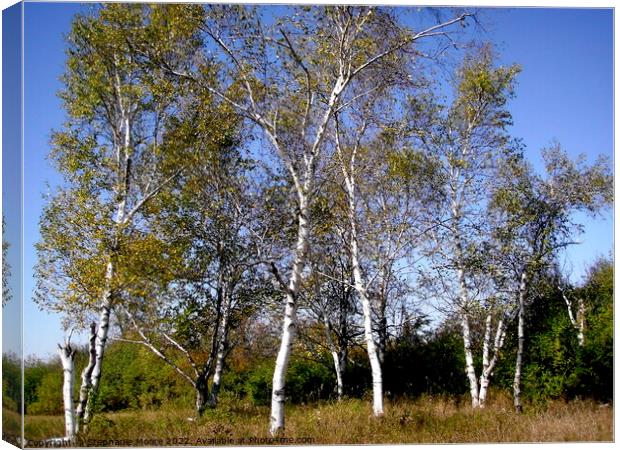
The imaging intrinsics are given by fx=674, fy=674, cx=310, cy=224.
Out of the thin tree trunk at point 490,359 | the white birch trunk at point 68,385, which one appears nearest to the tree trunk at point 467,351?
the thin tree trunk at point 490,359

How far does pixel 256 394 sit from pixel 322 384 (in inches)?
31.6

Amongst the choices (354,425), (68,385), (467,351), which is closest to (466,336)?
(467,351)

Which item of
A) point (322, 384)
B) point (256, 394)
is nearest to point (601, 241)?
point (322, 384)

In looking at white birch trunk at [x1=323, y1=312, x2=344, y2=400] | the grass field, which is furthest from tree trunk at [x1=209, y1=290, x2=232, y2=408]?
white birch trunk at [x1=323, y1=312, x2=344, y2=400]

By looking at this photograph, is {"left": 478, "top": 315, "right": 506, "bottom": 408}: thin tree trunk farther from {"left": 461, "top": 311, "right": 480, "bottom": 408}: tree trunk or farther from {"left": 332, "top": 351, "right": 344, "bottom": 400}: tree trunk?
{"left": 332, "top": 351, "right": 344, "bottom": 400}: tree trunk

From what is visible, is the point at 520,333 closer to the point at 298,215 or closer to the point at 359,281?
the point at 359,281

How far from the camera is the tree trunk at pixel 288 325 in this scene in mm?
7387

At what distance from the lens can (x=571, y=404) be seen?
7.73m

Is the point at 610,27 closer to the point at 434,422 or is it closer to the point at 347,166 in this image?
the point at 347,166

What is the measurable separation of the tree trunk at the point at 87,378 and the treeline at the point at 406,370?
3.6 inches

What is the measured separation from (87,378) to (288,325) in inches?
88.7

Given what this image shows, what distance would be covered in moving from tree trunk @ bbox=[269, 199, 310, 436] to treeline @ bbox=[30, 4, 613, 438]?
2 centimetres

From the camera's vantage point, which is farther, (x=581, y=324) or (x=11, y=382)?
(x=581, y=324)

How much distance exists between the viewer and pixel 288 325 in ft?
24.9
